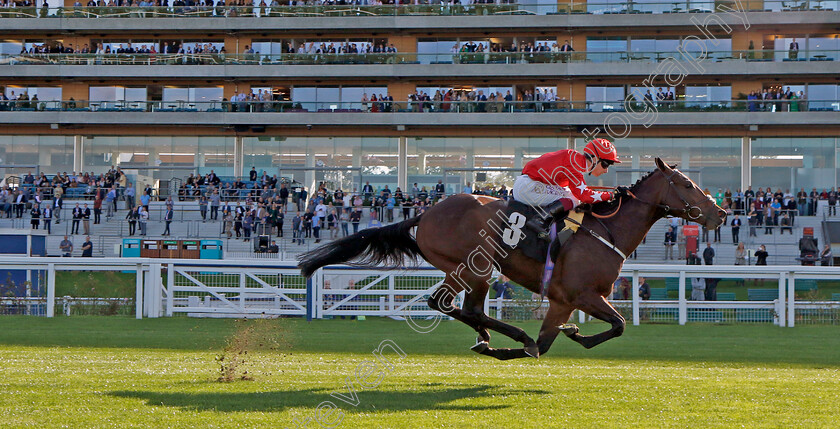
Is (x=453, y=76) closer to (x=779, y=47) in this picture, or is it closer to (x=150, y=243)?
(x=779, y=47)

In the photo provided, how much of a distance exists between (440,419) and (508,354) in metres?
1.90

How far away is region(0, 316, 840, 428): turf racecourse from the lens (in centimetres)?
572

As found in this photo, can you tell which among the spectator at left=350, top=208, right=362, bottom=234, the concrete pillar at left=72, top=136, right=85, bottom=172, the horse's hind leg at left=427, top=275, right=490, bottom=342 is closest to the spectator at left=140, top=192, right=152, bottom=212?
the spectator at left=350, top=208, right=362, bottom=234

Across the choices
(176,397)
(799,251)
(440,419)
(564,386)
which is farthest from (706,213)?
(799,251)

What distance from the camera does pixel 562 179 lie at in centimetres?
805

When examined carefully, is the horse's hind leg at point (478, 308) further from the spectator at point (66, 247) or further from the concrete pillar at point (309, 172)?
the concrete pillar at point (309, 172)

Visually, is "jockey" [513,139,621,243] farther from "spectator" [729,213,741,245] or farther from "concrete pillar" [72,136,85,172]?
"concrete pillar" [72,136,85,172]

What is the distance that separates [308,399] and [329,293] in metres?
8.70

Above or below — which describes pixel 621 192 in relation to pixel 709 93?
below

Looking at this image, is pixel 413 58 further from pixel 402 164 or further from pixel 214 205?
pixel 214 205

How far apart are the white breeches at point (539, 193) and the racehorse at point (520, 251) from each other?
0.72ft

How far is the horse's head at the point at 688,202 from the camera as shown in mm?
8203

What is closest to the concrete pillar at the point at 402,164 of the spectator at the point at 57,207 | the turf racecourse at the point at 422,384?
the spectator at the point at 57,207

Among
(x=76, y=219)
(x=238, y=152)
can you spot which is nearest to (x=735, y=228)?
(x=76, y=219)
